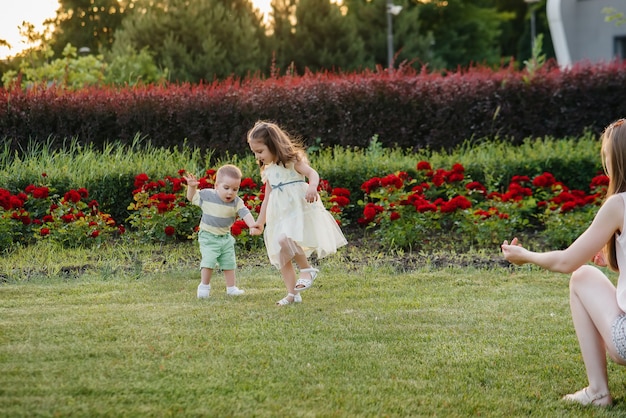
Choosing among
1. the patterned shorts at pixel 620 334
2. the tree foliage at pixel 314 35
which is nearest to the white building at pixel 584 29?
the tree foliage at pixel 314 35

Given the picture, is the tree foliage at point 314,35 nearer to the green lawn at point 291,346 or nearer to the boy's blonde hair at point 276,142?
the green lawn at point 291,346

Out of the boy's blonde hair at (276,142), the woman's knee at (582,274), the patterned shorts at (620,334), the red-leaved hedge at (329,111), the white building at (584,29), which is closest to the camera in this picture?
the patterned shorts at (620,334)

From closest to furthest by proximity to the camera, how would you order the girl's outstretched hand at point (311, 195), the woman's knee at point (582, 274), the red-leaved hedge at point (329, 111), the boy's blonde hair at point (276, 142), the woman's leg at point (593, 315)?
the woman's leg at point (593, 315)
the woman's knee at point (582, 274)
the girl's outstretched hand at point (311, 195)
the boy's blonde hair at point (276, 142)
the red-leaved hedge at point (329, 111)

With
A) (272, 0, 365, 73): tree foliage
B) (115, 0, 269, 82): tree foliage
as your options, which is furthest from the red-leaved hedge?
(272, 0, 365, 73): tree foliage

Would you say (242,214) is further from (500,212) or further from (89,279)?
(500,212)

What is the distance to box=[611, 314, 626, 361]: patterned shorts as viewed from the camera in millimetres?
3713

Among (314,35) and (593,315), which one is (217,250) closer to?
(593,315)

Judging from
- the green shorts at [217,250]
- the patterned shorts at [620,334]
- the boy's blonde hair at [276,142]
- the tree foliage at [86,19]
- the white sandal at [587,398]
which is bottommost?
the white sandal at [587,398]

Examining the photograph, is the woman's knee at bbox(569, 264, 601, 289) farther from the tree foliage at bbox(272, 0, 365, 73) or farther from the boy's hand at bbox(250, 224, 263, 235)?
the tree foliage at bbox(272, 0, 365, 73)

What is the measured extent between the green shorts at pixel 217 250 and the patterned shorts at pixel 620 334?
323 cm

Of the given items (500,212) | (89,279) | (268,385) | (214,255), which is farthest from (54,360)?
(500,212)

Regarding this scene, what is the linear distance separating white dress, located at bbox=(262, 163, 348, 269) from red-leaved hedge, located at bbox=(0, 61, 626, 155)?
6.04m

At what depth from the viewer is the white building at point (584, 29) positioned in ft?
81.6

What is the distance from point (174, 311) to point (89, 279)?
1.55m
